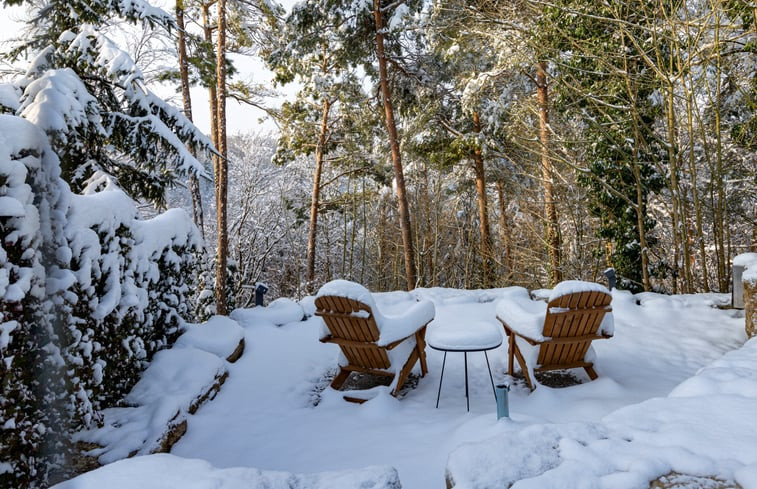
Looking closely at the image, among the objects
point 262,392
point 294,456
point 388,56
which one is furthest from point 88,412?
point 388,56

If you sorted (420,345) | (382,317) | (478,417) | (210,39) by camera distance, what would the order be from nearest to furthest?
1. (478,417)
2. (382,317)
3. (420,345)
4. (210,39)

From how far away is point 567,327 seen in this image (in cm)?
321

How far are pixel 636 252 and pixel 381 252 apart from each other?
7.97 m

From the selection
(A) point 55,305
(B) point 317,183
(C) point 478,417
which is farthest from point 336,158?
(A) point 55,305

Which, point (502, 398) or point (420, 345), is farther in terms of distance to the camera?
point (420, 345)

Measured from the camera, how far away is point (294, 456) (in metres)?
2.60

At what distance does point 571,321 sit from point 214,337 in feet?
9.88

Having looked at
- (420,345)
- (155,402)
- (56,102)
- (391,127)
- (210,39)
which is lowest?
(155,402)

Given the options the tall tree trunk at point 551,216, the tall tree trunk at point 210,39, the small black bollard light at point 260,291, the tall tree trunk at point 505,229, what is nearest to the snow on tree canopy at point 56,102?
the small black bollard light at point 260,291

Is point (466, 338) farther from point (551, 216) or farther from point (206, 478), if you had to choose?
Answer: point (551, 216)

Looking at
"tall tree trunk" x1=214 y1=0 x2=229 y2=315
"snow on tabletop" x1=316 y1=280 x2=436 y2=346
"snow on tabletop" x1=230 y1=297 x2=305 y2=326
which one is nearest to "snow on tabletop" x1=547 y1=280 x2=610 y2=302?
"snow on tabletop" x1=316 y1=280 x2=436 y2=346

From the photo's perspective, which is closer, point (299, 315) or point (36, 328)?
point (36, 328)

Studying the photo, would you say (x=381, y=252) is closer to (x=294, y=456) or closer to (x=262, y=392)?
(x=262, y=392)

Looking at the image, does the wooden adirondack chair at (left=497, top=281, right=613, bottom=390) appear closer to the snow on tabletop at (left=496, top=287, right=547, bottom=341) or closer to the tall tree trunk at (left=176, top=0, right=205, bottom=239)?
the snow on tabletop at (left=496, top=287, right=547, bottom=341)
